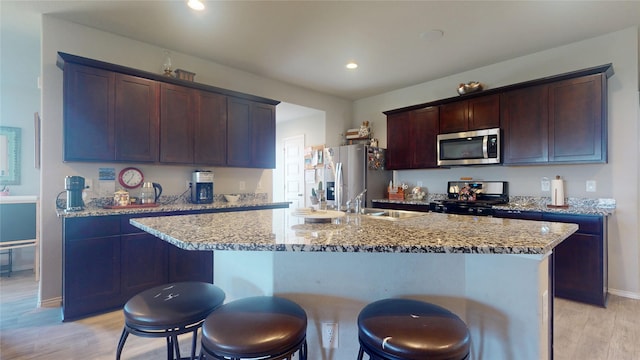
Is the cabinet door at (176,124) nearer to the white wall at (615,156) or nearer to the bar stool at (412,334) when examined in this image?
the bar stool at (412,334)

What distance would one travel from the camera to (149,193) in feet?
10.4

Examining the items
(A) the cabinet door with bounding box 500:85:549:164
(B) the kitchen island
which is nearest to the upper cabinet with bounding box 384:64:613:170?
(A) the cabinet door with bounding box 500:85:549:164

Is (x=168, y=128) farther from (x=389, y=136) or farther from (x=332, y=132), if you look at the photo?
(x=389, y=136)

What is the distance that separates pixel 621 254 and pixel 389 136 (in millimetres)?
2990

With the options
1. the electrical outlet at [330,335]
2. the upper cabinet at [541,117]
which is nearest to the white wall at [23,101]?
the electrical outlet at [330,335]

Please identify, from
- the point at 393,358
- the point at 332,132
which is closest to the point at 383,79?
the point at 332,132

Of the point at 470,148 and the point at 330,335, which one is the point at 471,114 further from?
the point at 330,335

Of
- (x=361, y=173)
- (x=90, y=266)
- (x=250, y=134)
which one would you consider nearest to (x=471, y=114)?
(x=361, y=173)

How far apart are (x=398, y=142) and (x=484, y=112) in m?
1.27

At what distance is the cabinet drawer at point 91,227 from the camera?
2.41 m

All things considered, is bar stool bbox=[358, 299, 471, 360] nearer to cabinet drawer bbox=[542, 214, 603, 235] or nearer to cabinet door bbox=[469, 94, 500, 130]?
cabinet drawer bbox=[542, 214, 603, 235]

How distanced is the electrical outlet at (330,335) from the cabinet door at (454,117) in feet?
10.8

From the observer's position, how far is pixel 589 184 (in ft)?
10.3

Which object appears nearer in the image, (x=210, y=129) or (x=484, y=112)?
(x=210, y=129)
